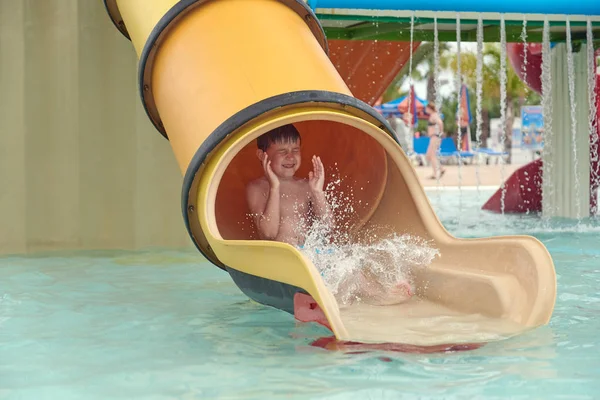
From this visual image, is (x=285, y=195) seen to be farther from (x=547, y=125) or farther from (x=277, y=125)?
(x=547, y=125)

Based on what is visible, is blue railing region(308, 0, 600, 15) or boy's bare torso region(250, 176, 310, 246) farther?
blue railing region(308, 0, 600, 15)

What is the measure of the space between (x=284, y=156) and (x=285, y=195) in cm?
18

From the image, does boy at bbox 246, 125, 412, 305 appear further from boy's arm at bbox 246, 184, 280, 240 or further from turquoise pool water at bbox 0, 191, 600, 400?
turquoise pool water at bbox 0, 191, 600, 400

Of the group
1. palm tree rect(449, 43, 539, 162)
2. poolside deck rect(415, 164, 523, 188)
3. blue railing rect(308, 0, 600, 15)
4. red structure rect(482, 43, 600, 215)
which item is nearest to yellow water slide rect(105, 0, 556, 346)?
blue railing rect(308, 0, 600, 15)

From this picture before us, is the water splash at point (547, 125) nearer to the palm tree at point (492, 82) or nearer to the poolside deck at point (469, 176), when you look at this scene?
the poolside deck at point (469, 176)

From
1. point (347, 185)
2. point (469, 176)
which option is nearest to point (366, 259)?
point (347, 185)

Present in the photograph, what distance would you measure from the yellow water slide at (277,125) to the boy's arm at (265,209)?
259mm

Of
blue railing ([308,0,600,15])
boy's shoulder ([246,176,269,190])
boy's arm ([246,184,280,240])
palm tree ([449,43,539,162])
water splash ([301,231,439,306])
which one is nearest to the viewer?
water splash ([301,231,439,306])

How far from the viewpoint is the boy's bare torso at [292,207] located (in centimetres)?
387

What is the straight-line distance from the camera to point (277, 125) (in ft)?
10.9

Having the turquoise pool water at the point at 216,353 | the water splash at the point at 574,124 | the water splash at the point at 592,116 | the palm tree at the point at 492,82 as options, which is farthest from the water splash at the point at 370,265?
the palm tree at the point at 492,82

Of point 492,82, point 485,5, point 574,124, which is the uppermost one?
point 492,82

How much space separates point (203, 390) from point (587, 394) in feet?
3.34

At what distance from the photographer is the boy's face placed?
12.9ft
